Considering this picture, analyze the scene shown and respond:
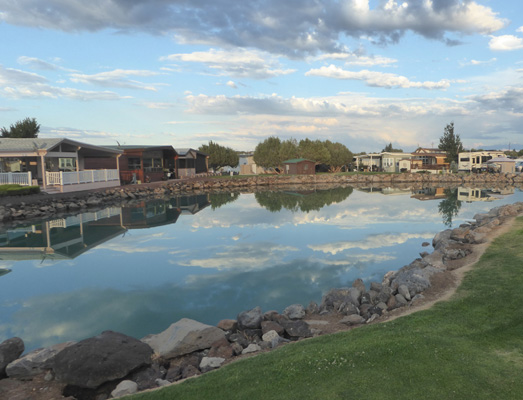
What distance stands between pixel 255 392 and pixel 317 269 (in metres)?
9.68

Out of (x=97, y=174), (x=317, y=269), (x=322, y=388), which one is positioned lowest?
(x=317, y=269)

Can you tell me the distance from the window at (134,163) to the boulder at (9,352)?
1751 inches

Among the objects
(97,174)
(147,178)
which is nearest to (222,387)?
(97,174)

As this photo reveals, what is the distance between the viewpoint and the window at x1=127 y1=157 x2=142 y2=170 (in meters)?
50.1

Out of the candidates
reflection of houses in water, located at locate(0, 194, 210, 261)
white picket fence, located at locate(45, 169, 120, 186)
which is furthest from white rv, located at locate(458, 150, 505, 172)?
white picket fence, located at locate(45, 169, 120, 186)

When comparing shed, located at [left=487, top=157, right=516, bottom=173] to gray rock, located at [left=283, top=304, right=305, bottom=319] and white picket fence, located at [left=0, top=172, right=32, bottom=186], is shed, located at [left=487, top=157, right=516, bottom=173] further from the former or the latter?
gray rock, located at [left=283, top=304, right=305, bottom=319]

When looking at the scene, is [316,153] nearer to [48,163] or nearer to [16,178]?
[48,163]

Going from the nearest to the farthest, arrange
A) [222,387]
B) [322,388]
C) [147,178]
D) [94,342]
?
[322,388] < [222,387] < [94,342] < [147,178]

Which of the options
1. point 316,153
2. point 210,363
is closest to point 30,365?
point 210,363

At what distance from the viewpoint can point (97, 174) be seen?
40688 mm

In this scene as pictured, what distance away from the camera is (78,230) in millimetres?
23562

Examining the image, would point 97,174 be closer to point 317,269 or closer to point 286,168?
point 317,269

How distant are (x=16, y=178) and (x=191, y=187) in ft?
74.0

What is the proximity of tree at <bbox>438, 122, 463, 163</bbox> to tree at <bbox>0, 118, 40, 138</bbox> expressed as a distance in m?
84.5
